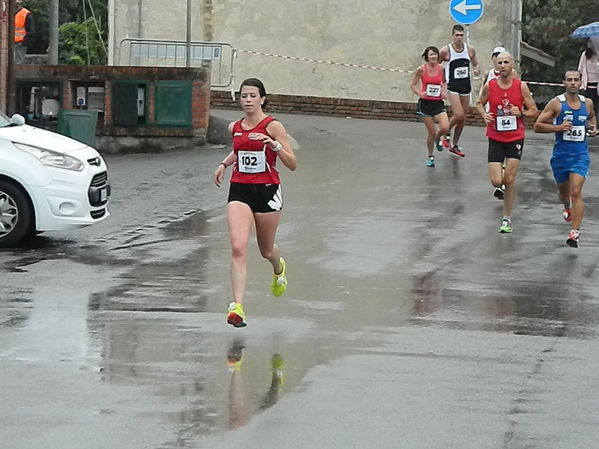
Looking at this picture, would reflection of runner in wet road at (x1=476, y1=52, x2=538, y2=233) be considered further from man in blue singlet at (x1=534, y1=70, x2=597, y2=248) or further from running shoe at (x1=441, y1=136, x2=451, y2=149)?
running shoe at (x1=441, y1=136, x2=451, y2=149)

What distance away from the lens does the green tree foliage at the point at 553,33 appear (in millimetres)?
32250

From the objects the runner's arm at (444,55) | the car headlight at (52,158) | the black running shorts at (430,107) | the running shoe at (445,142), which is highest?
the runner's arm at (444,55)

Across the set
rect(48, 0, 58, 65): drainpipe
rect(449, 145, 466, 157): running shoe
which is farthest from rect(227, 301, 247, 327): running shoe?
rect(48, 0, 58, 65): drainpipe

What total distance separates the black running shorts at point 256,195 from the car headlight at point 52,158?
4131 millimetres

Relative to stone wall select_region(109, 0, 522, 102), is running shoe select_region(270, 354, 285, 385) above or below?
below

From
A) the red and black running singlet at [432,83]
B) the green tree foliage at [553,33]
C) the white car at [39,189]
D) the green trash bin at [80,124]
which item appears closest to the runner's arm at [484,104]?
the white car at [39,189]

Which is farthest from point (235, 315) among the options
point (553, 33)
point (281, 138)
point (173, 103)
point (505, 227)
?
point (553, 33)

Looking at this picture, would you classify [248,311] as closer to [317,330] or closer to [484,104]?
[317,330]

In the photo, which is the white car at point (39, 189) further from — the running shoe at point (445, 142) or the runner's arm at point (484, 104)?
the running shoe at point (445, 142)

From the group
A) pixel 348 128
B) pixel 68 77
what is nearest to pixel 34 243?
pixel 68 77

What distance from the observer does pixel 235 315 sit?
31.9 feet

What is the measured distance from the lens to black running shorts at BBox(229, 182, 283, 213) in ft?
33.8

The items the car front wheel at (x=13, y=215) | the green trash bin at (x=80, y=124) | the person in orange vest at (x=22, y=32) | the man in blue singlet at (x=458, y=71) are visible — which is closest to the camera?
the car front wheel at (x=13, y=215)

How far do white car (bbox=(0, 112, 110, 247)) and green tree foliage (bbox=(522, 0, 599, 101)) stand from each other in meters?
20.0
